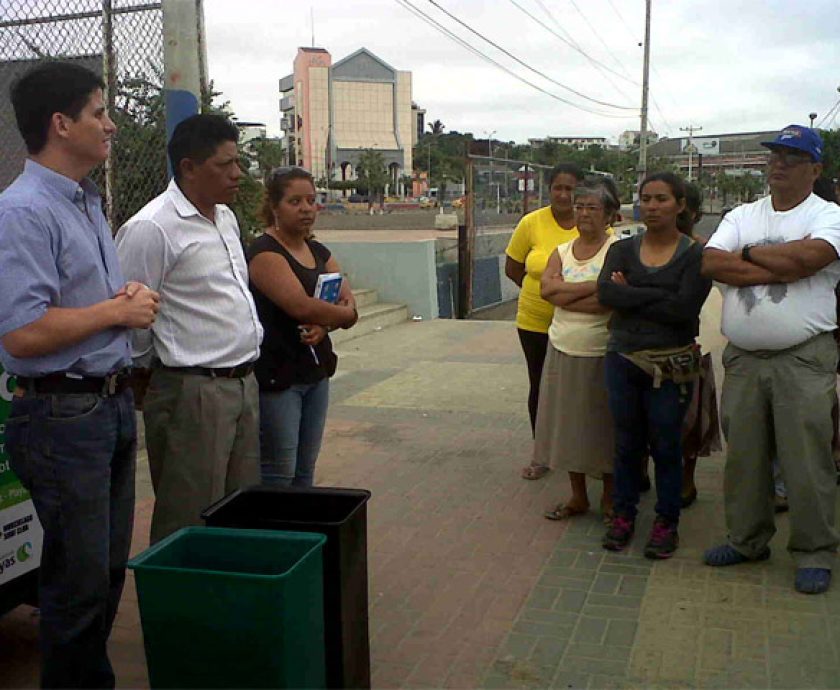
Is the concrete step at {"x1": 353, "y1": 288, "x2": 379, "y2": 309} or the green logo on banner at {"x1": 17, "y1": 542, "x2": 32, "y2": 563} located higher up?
the green logo on banner at {"x1": 17, "y1": 542, "x2": 32, "y2": 563}

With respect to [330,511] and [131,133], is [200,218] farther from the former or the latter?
[131,133]

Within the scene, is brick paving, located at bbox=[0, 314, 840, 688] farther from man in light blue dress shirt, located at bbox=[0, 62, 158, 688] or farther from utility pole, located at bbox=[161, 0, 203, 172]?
utility pole, located at bbox=[161, 0, 203, 172]

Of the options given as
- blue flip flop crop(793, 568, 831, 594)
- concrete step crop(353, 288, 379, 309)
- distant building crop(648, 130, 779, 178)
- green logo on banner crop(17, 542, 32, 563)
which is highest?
distant building crop(648, 130, 779, 178)

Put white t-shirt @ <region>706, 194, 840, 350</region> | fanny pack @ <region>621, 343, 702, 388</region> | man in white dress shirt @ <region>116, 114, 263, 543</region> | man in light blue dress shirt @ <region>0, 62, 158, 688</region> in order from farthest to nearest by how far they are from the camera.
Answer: fanny pack @ <region>621, 343, 702, 388</region>, white t-shirt @ <region>706, 194, 840, 350</region>, man in white dress shirt @ <region>116, 114, 263, 543</region>, man in light blue dress shirt @ <region>0, 62, 158, 688</region>

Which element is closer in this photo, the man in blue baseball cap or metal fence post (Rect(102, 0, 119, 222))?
the man in blue baseball cap

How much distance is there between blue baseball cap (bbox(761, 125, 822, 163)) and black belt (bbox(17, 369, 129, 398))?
9.83 feet

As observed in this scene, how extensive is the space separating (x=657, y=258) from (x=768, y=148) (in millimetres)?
693

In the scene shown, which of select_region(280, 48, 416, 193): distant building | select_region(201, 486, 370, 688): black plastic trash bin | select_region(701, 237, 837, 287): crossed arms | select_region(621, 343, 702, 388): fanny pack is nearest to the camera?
select_region(201, 486, 370, 688): black plastic trash bin

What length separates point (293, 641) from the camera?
8.05 feet

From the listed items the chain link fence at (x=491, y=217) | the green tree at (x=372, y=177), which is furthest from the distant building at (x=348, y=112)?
the chain link fence at (x=491, y=217)

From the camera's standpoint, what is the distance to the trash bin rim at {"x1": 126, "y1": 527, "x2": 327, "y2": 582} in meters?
2.39

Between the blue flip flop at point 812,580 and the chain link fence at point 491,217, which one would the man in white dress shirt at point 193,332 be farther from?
the chain link fence at point 491,217

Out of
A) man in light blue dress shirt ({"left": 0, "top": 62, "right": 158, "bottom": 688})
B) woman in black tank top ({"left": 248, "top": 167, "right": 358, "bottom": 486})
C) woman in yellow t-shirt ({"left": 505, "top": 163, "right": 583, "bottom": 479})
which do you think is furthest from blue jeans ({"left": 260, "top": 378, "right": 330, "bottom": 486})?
woman in yellow t-shirt ({"left": 505, "top": 163, "right": 583, "bottom": 479})

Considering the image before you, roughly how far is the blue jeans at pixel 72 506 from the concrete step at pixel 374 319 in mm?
8080
